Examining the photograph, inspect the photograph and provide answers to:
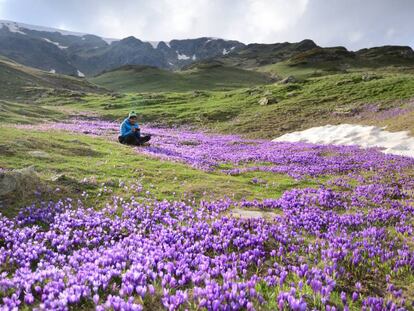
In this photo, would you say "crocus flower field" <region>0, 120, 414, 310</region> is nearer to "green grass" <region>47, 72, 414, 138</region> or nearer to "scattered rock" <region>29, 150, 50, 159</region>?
"scattered rock" <region>29, 150, 50, 159</region>

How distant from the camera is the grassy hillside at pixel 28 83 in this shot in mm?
88312

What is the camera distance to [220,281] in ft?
21.6

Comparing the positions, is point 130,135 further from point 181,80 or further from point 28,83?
point 181,80

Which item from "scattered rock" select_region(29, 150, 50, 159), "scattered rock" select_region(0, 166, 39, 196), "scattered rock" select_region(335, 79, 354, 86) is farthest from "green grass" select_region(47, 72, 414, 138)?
"scattered rock" select_region(0, 166, 39, 196)

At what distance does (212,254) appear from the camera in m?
8.05

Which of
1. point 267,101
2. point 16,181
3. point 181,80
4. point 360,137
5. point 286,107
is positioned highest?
point 181,80

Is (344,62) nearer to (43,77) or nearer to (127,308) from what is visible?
(43,77)

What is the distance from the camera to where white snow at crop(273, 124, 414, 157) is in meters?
25.5

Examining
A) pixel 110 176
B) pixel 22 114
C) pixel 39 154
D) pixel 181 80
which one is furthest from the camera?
pixel 181 80

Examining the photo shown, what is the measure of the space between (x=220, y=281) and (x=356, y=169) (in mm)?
15014

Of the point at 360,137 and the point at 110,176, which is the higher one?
the point at 360,137

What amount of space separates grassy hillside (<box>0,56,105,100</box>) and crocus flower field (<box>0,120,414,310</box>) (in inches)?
3348

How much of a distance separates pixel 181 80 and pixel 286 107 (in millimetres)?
90346

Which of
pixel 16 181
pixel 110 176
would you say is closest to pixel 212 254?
pixel 16 181
